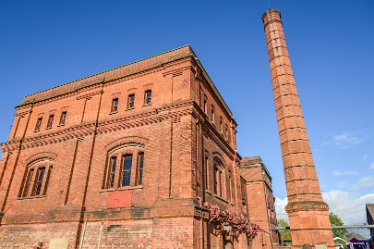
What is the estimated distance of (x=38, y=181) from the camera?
13.7 metres

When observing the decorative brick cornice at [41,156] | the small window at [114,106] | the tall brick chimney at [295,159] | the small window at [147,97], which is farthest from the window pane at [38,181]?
the tall brick chimney at [295,159]

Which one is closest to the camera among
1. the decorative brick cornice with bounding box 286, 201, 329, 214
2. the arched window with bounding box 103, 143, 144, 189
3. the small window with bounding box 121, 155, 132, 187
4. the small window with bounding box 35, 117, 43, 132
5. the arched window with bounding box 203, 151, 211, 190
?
the arched window with bounding box 103, 143, 144, 189

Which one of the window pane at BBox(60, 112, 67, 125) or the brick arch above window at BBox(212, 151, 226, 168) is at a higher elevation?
the window pane at BBox(60, 112, 67, 125)

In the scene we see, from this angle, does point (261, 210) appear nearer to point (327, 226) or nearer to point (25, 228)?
point (327, 226)

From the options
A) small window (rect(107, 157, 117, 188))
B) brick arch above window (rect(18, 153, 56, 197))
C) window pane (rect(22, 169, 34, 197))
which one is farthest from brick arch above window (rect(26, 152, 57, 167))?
small window (rect(107, 157, 117, 188))

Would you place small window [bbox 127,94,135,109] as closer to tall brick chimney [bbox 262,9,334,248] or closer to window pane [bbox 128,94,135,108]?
window pane [bbox 128,94,135,108]

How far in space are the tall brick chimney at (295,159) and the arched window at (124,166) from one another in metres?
10.4

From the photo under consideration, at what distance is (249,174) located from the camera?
2264 centimetres

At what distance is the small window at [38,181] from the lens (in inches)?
527

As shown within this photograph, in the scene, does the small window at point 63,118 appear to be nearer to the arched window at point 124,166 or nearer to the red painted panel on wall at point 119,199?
the arched window at point 124,166

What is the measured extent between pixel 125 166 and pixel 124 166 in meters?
0.05

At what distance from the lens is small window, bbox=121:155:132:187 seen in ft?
37.2

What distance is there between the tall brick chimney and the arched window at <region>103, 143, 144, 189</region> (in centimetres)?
1040

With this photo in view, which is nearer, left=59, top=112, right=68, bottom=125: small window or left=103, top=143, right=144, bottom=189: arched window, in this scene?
left=103, top=143, right=144, bottom=189: arched window
